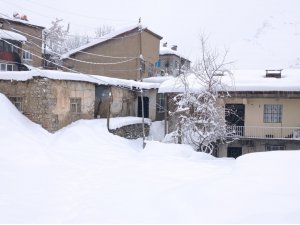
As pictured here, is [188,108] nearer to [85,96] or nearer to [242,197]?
[85,96]

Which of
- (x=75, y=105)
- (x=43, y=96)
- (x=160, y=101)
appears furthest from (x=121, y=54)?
(x=43, y=96)

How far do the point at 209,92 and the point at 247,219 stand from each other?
12.4 metres

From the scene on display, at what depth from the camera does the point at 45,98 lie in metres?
15.8

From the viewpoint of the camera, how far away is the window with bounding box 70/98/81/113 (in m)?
17.3

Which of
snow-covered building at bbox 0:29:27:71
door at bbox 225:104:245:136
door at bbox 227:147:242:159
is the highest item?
snow-covered building at bbox 0:29:27:71

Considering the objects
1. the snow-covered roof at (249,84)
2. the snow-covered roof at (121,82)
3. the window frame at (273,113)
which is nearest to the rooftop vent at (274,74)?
the snow-covered roof at (249,84)

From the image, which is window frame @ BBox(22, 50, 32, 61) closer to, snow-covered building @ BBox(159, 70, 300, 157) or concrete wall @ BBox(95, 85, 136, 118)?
concrete wall @ BBox(95, 85, 136, 118)

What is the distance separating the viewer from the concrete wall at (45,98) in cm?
1584

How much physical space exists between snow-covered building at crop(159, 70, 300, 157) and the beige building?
890 centimetres

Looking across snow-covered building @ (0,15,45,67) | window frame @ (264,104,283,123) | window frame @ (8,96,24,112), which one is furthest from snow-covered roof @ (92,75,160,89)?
snow-covered building @ (0,15,45,67)

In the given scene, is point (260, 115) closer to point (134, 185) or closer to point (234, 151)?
point (234, 151)

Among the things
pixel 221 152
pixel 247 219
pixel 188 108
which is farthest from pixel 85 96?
pixel 247 219

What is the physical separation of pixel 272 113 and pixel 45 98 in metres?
13.5

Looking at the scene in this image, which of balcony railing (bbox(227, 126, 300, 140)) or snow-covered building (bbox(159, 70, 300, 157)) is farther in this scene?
balcony railing (bbox(227, 126, 300, 140))
